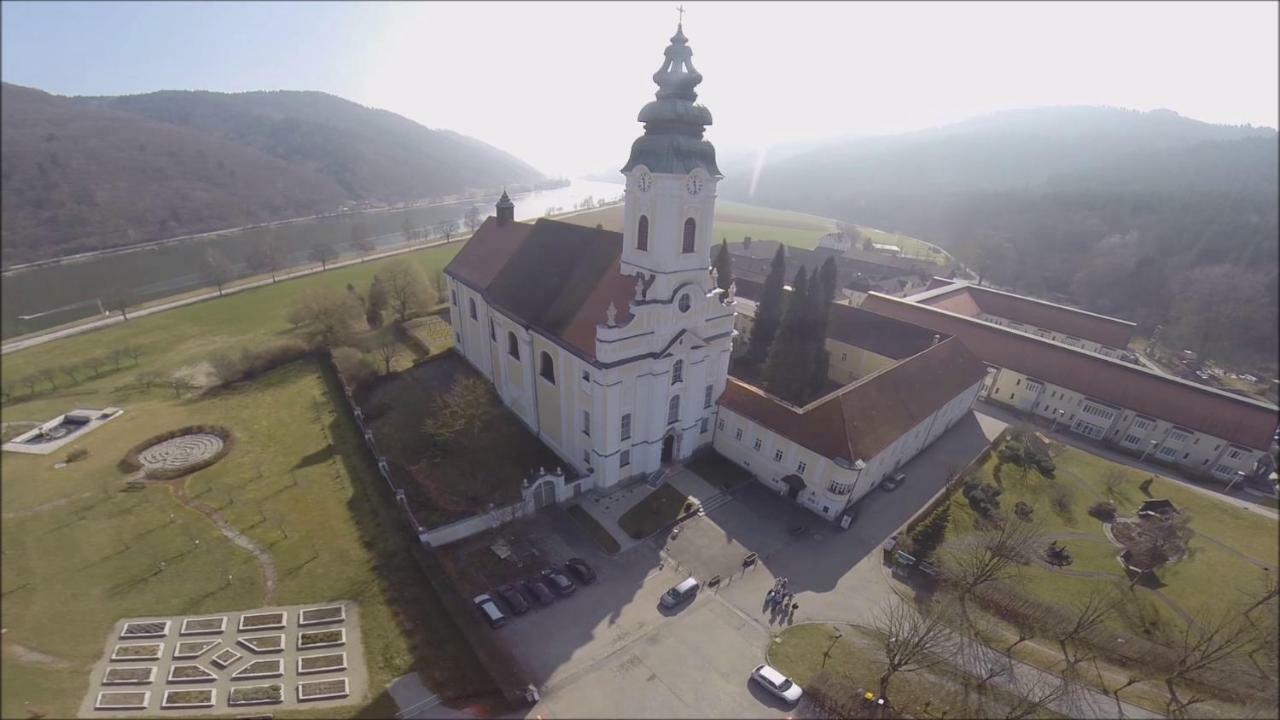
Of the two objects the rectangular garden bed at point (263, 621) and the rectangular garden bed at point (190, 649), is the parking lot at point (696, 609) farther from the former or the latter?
the rectangular garden bed at point (190, 649)

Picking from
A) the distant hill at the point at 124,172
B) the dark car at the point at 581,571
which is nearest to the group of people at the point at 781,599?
the dark car at the point at 581,571

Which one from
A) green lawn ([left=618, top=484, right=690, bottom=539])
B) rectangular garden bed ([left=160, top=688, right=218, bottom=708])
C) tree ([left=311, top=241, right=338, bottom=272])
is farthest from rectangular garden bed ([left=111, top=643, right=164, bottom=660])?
tree ([left=311, top=241, right=338, bottom=272])

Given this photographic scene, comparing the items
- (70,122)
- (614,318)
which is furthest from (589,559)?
(70,122)

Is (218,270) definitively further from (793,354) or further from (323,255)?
(323,255)

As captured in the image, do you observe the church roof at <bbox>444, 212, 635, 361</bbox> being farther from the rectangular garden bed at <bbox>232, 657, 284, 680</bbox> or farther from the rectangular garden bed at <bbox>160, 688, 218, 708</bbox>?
the rectangular garden bed at <bbox>160, 688, 218, 708</bbox>

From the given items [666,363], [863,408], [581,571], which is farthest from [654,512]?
[863,408]

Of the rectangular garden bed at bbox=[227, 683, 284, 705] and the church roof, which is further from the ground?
the church roof
